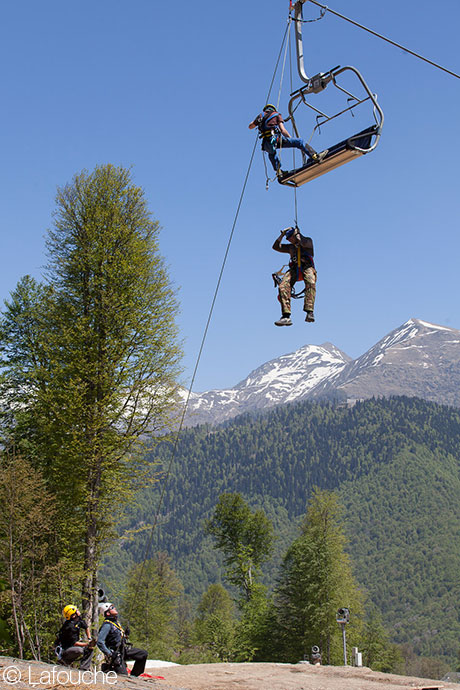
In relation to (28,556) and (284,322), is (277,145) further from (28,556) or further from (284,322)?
(28,556)

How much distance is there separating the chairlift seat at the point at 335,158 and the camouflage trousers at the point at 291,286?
66.3 inches

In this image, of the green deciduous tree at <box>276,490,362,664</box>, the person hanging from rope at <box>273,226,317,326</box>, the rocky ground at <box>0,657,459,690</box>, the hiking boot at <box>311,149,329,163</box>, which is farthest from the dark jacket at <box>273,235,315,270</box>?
the green deciduous tree at <box>276,490,362,664</box>

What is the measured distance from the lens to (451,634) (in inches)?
6949

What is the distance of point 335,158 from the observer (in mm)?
11227

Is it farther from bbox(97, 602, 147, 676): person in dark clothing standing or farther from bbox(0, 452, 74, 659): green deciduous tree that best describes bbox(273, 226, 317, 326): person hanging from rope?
bbox(0, 452, 74, 659): green deciduous tree

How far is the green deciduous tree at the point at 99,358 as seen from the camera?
2258 cm

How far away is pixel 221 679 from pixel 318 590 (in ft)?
94.0

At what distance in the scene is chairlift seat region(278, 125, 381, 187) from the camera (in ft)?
35.8

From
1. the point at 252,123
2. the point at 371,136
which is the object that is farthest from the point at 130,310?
the point at 371,136

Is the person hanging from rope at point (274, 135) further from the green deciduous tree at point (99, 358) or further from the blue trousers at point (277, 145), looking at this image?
the green deciduous tree at point (99, 358)

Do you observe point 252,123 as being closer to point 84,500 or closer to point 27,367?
point 84,500

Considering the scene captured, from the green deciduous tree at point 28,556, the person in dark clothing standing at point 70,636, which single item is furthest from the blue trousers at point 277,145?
the green deciduous tree at point 28,556

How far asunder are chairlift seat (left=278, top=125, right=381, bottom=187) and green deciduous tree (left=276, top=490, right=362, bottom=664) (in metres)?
43.2

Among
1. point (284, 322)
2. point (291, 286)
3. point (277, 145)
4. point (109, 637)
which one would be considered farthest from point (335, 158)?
point (109, 637)
